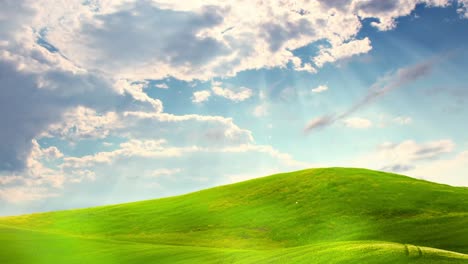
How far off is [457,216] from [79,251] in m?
34.7

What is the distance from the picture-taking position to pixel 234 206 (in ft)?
198

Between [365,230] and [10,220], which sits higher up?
[10,220]

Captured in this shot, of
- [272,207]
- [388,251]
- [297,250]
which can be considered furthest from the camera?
[272,207]

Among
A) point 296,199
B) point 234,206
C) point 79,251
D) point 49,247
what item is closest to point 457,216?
point 296,199

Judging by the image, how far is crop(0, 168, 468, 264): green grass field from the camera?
91.6ft

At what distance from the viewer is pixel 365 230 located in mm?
43688

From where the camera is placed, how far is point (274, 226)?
4906cm

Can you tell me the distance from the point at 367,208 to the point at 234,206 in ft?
56.8

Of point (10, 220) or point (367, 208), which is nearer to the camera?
point (367, 208)

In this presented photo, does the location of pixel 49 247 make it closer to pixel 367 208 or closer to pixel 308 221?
pixel 308 221

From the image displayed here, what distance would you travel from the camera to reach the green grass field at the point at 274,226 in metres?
27.9

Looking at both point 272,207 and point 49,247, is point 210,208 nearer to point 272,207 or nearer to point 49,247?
point 272,207

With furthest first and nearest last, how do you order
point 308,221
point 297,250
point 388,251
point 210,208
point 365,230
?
point 210,208
point 308,221
point 365,230
point 297,250
point 388,251

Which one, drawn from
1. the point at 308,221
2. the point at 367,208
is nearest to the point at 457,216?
the point at 367,208
